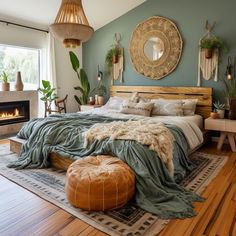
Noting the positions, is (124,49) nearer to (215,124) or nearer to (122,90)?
(122,90)

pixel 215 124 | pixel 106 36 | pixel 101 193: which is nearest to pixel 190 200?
pixel 101 193

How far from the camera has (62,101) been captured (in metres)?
5.77

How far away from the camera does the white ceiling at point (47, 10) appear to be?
4.52 m

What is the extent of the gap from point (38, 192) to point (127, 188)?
3.27 ft

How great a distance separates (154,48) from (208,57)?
121 cm

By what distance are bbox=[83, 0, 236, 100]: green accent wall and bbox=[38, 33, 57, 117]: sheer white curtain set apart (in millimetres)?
1326

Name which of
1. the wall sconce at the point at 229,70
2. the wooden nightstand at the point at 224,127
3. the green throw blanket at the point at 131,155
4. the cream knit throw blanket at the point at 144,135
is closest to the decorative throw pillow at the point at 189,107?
the wooden nightstand at the point at 224,127

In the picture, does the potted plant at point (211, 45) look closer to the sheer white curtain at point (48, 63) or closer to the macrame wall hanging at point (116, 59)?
the macrame wall hanging at point (116, 59)

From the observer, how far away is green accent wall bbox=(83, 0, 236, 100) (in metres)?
4.35

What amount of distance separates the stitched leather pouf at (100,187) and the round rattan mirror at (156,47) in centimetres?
330

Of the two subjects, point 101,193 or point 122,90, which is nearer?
point 101,193

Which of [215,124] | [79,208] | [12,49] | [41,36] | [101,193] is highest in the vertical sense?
[41,36]

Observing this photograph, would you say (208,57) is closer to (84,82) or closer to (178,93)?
(178,93)

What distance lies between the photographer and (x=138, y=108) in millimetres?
4363
